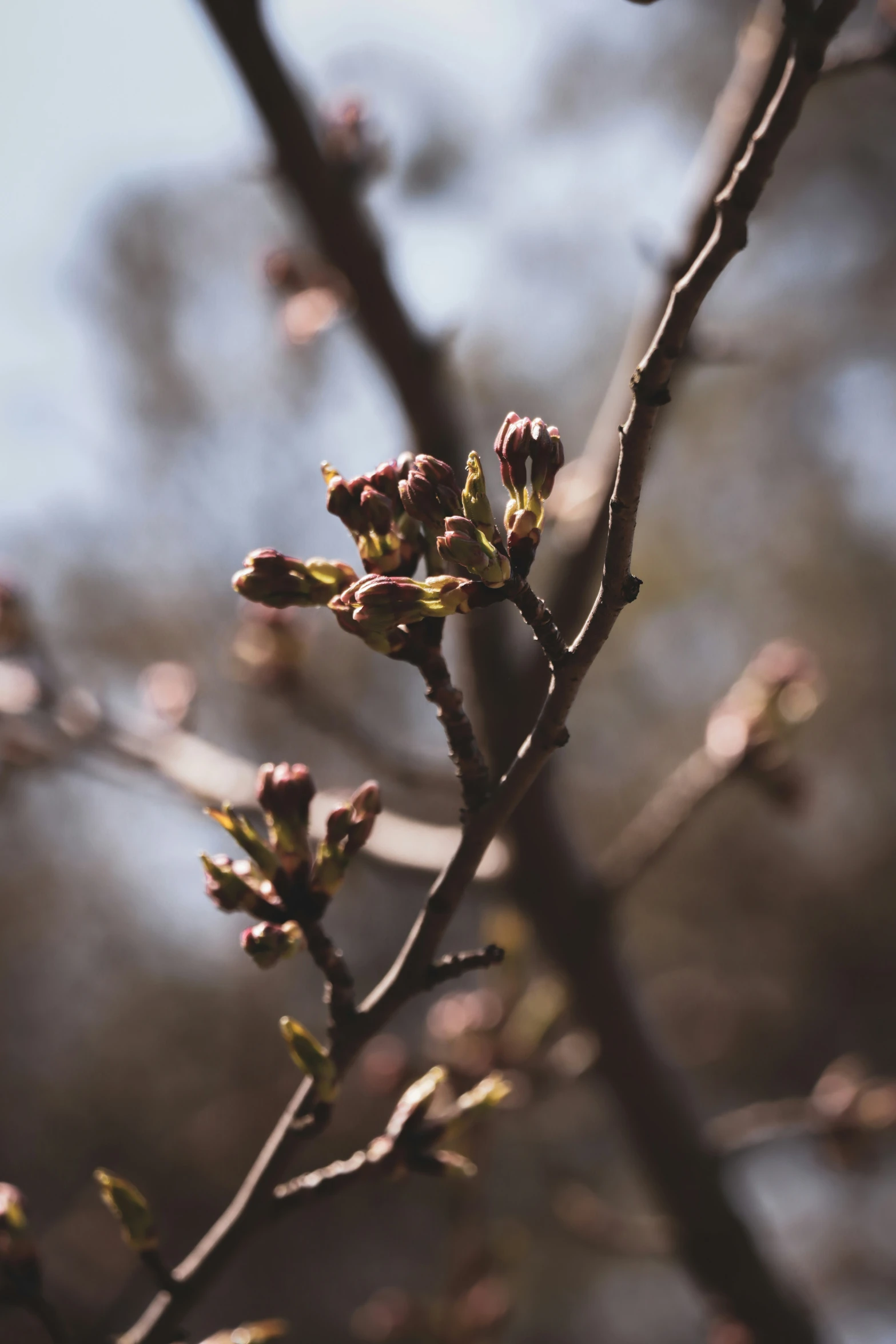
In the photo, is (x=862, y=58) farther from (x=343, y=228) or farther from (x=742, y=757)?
(x=742, y=757)

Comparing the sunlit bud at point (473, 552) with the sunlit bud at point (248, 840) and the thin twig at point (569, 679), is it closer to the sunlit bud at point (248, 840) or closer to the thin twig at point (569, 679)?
the thin twig at point (569, 679)

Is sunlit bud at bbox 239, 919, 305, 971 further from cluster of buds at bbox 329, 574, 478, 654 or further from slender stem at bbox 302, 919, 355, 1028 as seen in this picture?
cluster of buds at bbox 329, 574, 478, 654

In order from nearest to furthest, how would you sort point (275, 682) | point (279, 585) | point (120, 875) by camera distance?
point (279, 585), point (275, 682), point (120, 875)

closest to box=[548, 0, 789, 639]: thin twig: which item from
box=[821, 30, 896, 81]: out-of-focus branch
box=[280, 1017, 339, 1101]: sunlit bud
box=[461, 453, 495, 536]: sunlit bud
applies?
box=[821, 30, 896, 81]: out-of-focus branch

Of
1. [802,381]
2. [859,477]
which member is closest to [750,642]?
[859,477]

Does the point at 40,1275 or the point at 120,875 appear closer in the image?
the point at 40,1275

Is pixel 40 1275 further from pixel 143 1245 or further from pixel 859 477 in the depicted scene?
pixel 859 477
